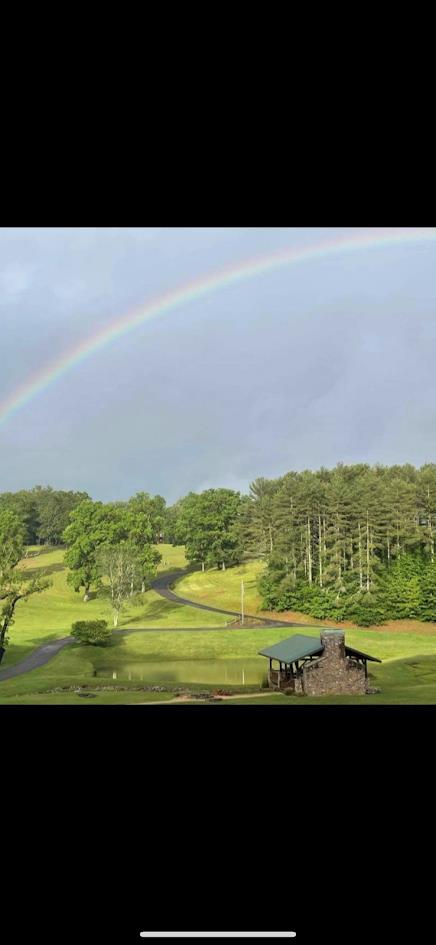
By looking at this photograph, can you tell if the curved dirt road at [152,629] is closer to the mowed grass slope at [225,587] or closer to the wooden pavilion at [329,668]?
the mowed grass slope at [225,587]

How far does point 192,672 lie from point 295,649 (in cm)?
593

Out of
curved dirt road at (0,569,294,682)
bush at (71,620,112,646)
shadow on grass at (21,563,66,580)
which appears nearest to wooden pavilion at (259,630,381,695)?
curved dirt road at (0,569,294,682)

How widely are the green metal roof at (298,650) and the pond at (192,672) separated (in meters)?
2.09

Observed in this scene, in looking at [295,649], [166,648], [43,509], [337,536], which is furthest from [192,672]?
[43,509]

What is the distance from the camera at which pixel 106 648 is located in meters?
25.1

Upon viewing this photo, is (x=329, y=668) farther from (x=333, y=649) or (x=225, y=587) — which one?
(x=225, y=587)

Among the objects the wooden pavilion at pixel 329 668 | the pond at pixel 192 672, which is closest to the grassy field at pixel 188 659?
the pond at pixel 192 672

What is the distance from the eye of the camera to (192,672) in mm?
22688

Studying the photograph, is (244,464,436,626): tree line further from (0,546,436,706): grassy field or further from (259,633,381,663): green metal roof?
(259,633,381,663): green metal roof
